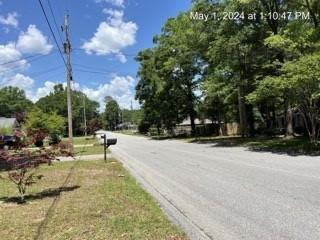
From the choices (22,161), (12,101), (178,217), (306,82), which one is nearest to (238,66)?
(306,82)

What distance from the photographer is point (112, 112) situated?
577 ft

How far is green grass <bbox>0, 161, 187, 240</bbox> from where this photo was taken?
6684mm

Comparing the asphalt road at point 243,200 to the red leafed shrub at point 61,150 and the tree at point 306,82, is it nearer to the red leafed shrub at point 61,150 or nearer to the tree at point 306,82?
the red leafed shrub at point 61,150

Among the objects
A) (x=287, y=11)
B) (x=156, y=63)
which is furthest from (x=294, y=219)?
(x=156, y=63)

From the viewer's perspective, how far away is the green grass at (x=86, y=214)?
6.68m

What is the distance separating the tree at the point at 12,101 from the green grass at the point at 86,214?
106796mm

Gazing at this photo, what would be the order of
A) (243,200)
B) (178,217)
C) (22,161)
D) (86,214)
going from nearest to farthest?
(178,217) → (86,214) → (243,200) → (22,161)

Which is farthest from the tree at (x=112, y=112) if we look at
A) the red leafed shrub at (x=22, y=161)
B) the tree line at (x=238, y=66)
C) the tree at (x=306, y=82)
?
the red leafed shrub at (x=22, y=161)

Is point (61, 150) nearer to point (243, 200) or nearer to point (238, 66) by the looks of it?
point (243, 200)

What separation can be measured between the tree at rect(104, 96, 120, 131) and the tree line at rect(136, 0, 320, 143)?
116 metres

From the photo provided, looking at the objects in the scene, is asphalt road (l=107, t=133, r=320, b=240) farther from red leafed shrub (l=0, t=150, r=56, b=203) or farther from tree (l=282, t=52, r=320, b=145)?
tree (l=282, t=52, r=320, b=145)

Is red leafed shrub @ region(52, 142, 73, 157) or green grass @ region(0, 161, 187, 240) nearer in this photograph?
green grass @ region(0, 161, 187, 240)

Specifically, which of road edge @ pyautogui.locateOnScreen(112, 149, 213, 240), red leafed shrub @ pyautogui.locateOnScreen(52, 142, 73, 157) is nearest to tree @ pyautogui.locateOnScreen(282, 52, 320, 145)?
road edge @ pyautogui.locateOnScreen(112, 149, 213, 240)

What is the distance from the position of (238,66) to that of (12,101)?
101 meters
